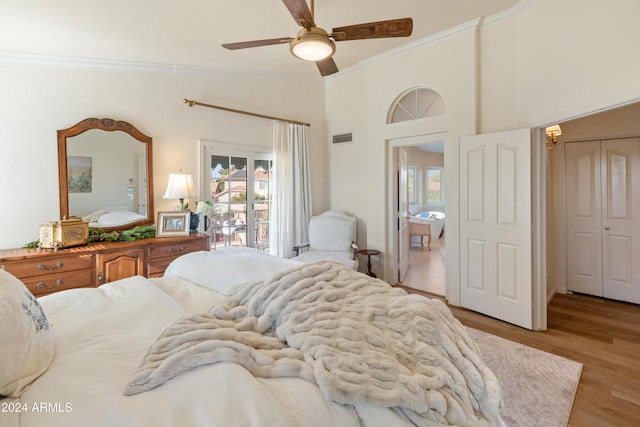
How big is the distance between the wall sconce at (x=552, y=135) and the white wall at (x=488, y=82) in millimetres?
938

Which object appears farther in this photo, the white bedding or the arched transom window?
the arched transom window

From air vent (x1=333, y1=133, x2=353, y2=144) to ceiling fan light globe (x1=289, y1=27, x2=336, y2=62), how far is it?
239 centimetres

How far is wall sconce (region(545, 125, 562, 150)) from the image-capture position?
3568 millimetres

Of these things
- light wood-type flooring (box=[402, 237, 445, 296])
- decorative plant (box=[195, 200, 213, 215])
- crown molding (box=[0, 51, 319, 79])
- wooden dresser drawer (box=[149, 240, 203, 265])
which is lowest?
light wood-type flooring (box=[402, 237, 445, 296])

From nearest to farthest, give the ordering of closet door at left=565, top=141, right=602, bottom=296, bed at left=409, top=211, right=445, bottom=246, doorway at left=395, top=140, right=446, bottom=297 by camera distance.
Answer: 1. closet door at left=565, top=141, right=602, bottom=296
2. doorway at left=395, top=140, right=446, bottom=297
3. bed at left=409, top=211, right=445, bottom=246

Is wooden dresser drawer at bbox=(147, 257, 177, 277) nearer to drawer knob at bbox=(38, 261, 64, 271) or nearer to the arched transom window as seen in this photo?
drawer knob at bbox=(38, 261, 64, 271)

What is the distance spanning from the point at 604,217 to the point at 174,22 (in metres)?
5.12

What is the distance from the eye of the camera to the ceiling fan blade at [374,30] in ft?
6.29

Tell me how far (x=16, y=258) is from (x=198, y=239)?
1.39m

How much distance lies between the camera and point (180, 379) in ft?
2.89

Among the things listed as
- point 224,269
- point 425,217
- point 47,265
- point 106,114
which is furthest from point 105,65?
point 425,217

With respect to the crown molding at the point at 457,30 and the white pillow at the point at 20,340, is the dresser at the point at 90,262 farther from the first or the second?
the crown molding at the point at 457,30

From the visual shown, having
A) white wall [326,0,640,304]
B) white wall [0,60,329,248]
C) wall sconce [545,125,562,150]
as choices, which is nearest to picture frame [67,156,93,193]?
white wall [0,60,329,248]

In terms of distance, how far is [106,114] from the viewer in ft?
10.3
